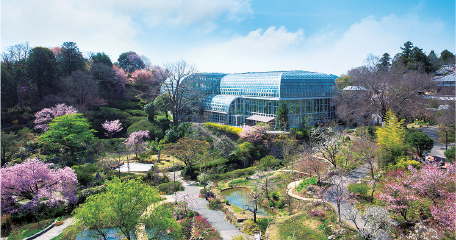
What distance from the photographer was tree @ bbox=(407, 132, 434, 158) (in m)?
24.4

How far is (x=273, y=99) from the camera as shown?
38781 millimetres

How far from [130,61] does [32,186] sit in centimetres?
6610

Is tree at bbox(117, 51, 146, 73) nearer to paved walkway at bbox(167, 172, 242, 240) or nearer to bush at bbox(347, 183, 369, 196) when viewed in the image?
paved walkway at bbox(167, 172, 242, 240)

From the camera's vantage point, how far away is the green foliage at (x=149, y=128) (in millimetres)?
38875

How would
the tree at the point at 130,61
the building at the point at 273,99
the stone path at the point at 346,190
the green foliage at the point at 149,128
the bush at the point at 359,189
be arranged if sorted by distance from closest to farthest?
the stone path at the point at 346,190, the bush at the point at 359,189, the green foliage at the point at 149,128, the building at the point at 273,99, the tree at the point at 130,61

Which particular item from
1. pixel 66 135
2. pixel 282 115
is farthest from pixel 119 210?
pixel 282 115

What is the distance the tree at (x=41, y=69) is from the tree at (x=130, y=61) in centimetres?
3397

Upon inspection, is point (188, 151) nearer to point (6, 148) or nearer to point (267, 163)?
point (267, 163)

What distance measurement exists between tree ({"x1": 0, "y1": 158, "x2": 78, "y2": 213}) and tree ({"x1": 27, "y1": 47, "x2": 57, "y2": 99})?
27.9m

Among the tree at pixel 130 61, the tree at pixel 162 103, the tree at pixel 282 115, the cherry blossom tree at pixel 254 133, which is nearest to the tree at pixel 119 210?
the cherry blossom tree at pixel 254 133

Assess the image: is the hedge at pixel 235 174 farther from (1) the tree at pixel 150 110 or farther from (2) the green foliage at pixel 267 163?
(1) the tree at pixel 150 110

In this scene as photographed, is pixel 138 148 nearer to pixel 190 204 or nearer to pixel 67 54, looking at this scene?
pixel 190 204

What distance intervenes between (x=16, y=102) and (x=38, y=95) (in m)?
4.75

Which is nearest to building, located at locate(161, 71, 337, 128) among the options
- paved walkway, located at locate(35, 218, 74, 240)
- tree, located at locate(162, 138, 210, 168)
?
tree, located at locate(162, 138, 210, 168)
